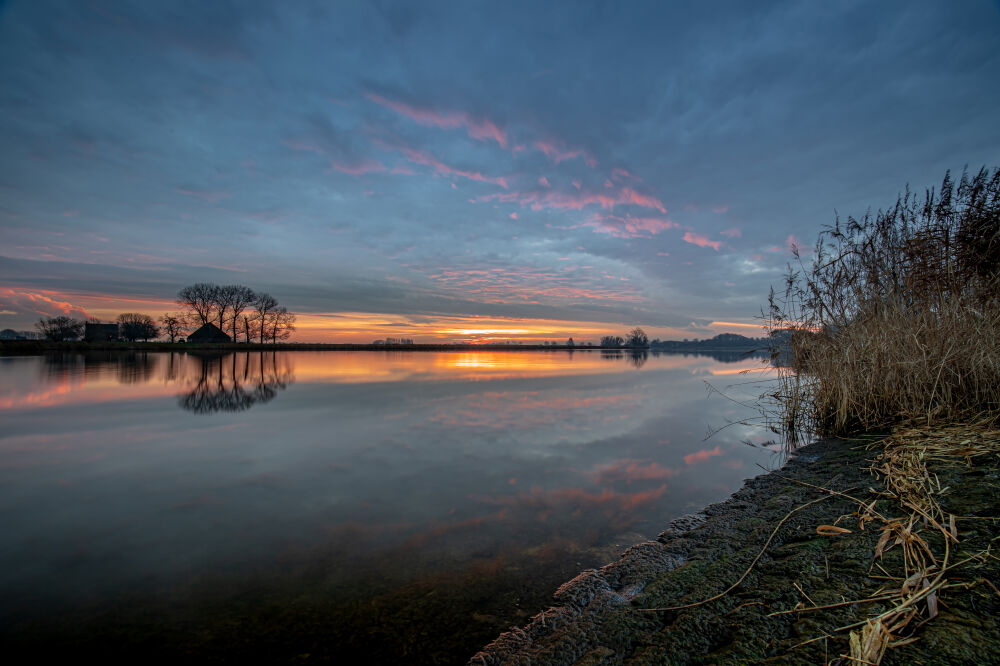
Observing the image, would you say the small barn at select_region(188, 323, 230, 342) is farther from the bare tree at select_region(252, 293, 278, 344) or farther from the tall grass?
the tall grass

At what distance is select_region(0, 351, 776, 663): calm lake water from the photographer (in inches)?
85.2

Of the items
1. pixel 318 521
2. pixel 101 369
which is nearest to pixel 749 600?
pixel 318 521

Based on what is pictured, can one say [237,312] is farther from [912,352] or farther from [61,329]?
[912,352]

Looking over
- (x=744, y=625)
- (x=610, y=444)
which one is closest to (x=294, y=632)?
(x=744, y=625)

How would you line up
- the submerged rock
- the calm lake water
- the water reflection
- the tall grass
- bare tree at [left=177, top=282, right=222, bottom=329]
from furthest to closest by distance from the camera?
bare tree at [left=177, top=282, right=222, bottom=329] < the water reflection < the tall grass < the calm lake water < the submerged rock

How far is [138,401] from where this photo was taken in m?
9.64

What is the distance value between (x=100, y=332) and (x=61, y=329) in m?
4.25

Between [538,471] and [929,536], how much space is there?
3.38 metres

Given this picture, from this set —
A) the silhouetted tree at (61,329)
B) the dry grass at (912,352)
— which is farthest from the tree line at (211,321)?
the dry grass at (912,352)

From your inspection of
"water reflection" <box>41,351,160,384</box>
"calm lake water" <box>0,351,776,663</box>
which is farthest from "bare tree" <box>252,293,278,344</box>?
"calm lake water" <box>0,351,776,663</box>

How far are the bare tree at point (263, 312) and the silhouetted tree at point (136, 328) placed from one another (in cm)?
1649

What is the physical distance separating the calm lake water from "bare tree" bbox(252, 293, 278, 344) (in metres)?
57.4

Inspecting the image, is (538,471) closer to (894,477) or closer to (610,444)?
(610,444)

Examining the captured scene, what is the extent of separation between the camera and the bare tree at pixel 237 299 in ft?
174
